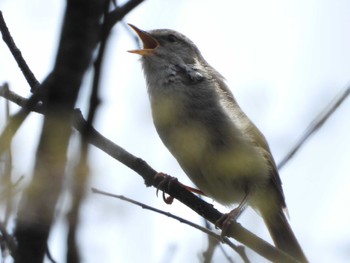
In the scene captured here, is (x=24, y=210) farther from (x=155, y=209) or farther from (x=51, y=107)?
(x=155, y=209)

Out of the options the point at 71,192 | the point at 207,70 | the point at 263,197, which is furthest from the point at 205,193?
the point at 71,192

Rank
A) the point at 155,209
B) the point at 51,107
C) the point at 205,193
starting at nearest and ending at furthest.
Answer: the point at 51,107 → the point at 155,209 → the point at 205,193

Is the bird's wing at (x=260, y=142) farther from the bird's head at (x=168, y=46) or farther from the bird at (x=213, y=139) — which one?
the bird's head at (x=168, y=46)

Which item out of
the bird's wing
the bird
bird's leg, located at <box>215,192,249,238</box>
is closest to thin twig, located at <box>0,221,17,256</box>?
bird's leg, located at <box>215,192,249,238</box>

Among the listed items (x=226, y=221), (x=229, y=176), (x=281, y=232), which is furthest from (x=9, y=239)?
(x=281, y=232)

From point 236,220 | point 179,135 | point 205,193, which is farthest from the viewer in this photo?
point 205,193

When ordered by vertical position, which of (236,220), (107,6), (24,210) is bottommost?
(236,220)

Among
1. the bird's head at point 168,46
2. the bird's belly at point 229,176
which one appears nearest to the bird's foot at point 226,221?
the bird's belly at point 229,176

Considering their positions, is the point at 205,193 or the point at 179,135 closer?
the point at 179,135
